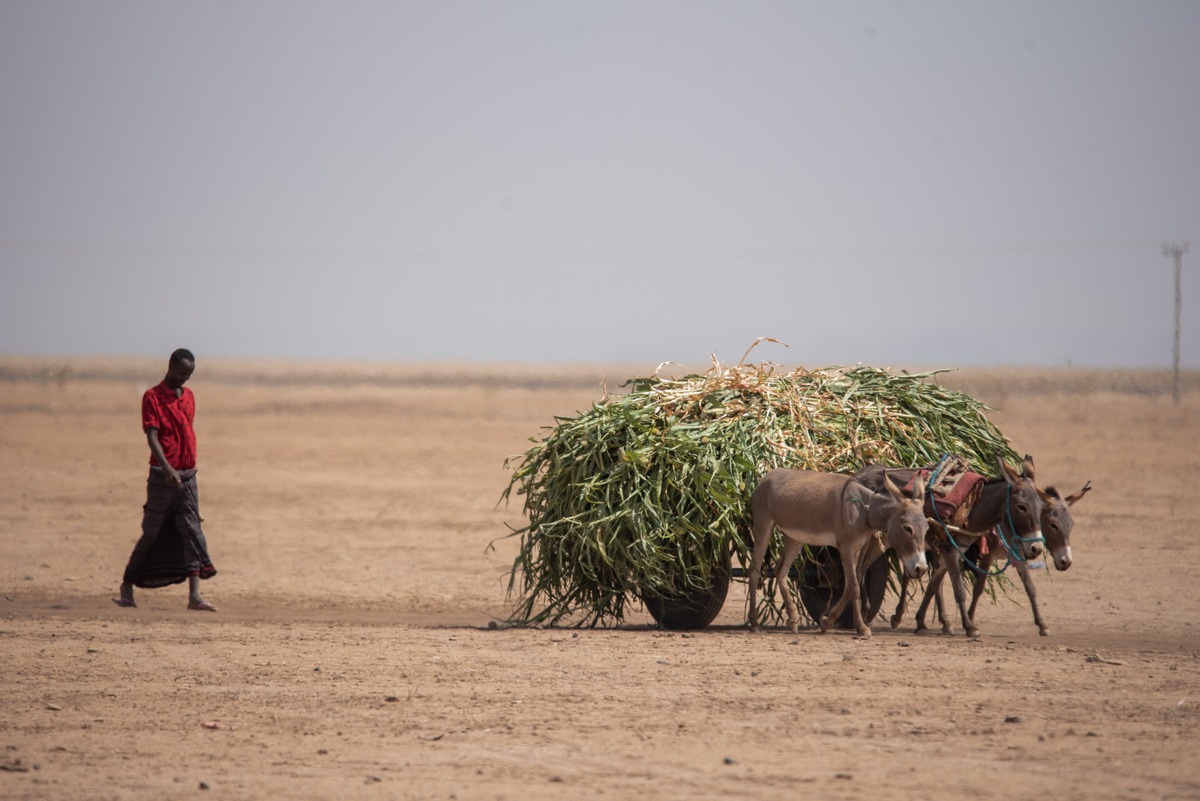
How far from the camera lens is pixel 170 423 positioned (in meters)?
11.3

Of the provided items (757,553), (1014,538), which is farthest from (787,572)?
(1014,538)

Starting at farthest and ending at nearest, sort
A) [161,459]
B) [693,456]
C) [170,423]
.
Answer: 1. [170,423]
2. [161,459]
3. [693,456]

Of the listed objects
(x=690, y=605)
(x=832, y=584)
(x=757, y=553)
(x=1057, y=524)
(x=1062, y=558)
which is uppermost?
(x=1057, y=524)

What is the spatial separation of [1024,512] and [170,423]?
22.1 feet

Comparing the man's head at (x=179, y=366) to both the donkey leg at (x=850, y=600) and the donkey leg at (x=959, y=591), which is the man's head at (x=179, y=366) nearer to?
the donkey leg at (x=850, y=600)

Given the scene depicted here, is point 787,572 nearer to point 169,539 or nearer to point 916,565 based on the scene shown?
point 916,565

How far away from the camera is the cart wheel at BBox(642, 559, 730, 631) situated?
10.5 meters

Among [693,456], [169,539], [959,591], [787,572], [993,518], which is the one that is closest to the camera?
[993,518]

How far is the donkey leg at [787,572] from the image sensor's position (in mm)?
10148

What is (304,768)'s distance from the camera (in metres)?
6.71

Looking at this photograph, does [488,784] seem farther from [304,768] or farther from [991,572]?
[991,572]

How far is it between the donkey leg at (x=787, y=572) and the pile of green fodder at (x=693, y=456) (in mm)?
324

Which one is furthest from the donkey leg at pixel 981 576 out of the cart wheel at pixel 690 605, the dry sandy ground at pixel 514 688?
the cart wheel at pixel 690 605

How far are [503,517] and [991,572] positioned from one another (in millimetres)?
10615
